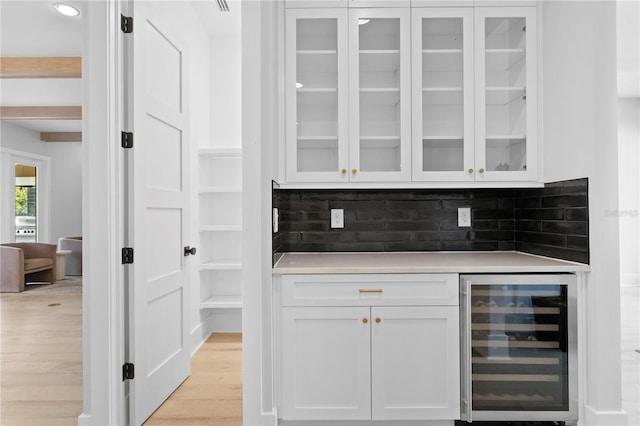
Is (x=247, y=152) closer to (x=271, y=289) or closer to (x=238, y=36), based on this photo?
(x=271, y=289)

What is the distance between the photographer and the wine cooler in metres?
2.07

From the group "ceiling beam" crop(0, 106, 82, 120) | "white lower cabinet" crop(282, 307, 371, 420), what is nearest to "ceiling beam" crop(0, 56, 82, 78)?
"ceiling beam" crop(0, 106, 82, 120)

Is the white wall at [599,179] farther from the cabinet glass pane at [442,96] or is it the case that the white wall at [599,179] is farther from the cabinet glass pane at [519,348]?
the cabinet glass pane at [442,96]

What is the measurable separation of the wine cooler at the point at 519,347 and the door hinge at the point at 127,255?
1.71 m

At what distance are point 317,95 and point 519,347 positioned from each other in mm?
1741

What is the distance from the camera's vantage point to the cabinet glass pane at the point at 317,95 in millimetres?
2410

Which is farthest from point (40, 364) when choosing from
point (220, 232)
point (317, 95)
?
point (317, 95)

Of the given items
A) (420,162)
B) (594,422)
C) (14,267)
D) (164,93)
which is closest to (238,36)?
(164,93)

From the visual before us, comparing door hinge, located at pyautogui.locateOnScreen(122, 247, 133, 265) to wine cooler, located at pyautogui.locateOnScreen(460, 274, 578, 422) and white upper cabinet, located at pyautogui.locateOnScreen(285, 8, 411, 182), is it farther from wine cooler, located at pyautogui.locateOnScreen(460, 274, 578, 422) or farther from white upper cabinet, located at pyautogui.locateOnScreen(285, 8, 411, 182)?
wine cooler, located at pyautogui.locateOnScreen(460, 274, 578, 422)

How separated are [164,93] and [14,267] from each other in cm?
513

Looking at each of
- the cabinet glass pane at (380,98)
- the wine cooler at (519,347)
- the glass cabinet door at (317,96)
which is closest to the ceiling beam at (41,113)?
the glass cabinet door at (317,96)

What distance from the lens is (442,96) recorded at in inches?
95.1

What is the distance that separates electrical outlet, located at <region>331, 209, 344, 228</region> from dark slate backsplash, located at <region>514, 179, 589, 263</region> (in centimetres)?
117

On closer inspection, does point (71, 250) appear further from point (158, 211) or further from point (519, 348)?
point (519, 348)
